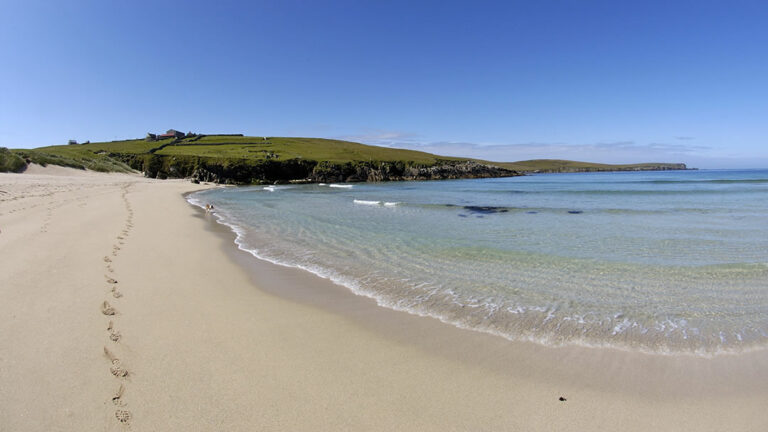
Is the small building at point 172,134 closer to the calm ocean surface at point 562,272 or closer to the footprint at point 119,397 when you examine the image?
the calm ocean surface at point 562,272

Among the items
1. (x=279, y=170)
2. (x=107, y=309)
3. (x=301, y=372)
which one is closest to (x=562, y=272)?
(x=301, y=372)

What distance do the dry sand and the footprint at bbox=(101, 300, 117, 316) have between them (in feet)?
0.13

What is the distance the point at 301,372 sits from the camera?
12.8ft

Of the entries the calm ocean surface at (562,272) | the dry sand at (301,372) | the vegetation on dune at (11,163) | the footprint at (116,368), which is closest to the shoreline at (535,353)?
the dry sand at (301,372)

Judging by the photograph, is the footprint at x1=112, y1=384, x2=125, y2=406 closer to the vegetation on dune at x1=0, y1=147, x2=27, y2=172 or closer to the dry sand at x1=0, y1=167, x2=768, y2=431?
the dry sand at x1=0, y1=167, x2=768, y2=431

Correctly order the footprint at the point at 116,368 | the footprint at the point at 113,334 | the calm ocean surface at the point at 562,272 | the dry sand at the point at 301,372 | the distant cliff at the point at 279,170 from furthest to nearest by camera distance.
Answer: the distant cliff at the point at 279,170, the calm ocean surface at the point at 562,272, the footprint at the point at 113,334, the footprint at the point at 116,368, the dry sand at the point at 301,372

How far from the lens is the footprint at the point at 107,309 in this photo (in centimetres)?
523

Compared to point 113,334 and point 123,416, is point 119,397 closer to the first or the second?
point 123,416

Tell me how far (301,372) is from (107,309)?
361 cm

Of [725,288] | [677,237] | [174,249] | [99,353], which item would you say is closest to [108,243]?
[174,249]

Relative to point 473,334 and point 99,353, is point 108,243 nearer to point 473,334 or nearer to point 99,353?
point 99,353

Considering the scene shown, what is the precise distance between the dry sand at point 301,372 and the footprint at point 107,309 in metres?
0.04

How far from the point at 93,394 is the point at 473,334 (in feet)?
14.6

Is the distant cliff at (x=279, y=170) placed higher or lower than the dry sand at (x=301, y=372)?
higher
